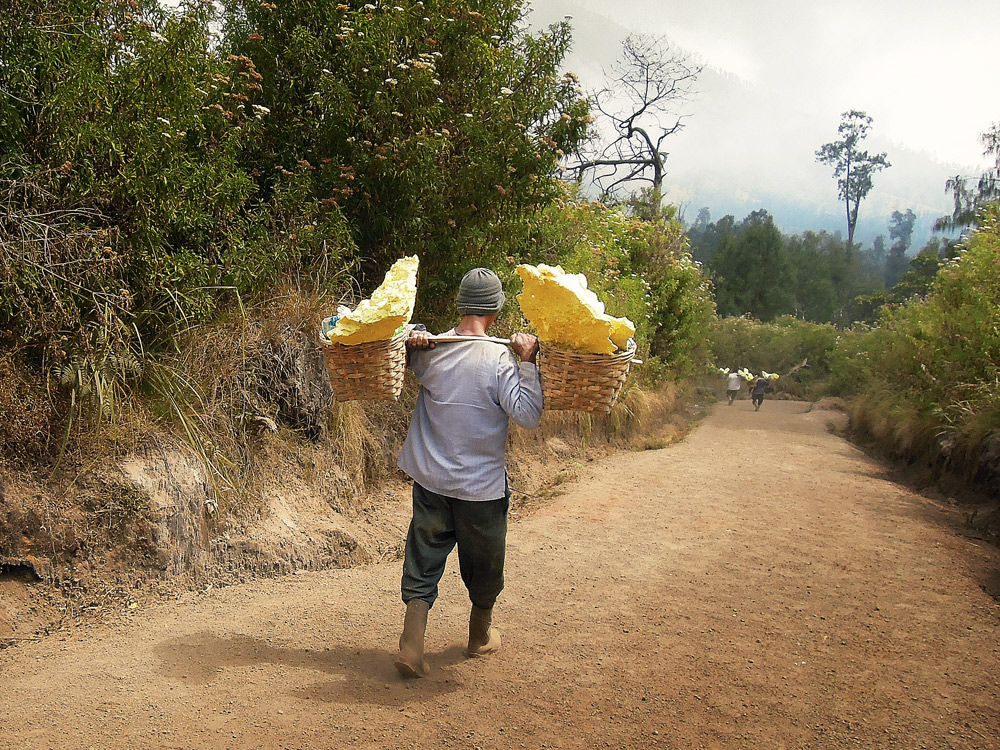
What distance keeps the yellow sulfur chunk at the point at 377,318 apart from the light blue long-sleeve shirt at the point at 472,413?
1.14 feet

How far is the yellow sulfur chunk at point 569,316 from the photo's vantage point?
11.2 ft

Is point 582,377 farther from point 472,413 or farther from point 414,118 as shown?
point 414,118

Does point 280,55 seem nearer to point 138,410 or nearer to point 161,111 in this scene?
point 161,111

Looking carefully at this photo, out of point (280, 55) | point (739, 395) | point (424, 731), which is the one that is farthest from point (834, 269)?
point (424, 731)

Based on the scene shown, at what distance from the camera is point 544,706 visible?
354 cm

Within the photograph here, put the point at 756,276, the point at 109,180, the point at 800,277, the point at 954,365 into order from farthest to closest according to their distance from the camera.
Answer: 1. the point at 800,277
2. the point at 756,276
3. the point at 954,365
4. the point at 109,180

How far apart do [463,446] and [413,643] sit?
0.95 m

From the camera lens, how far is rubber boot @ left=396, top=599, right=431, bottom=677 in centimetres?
363

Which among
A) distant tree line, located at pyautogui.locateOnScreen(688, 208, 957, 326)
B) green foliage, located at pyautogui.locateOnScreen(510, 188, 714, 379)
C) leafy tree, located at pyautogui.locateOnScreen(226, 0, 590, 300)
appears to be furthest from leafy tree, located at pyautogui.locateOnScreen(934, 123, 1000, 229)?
leafy tree, located at pyautogui.locateOnScreen(226, 0, 590, 300)

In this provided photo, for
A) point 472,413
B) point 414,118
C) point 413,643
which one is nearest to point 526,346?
point 472,413

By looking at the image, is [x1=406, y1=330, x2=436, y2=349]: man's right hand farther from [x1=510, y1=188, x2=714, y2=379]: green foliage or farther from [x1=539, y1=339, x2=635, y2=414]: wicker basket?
[x1=510, y1=188, x2=714, y2=379]: green foliage

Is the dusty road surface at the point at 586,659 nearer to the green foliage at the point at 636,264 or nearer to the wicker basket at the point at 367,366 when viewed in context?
the wicker basket at the point at 367,366

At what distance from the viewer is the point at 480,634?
401cm

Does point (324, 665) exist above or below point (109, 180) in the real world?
below
